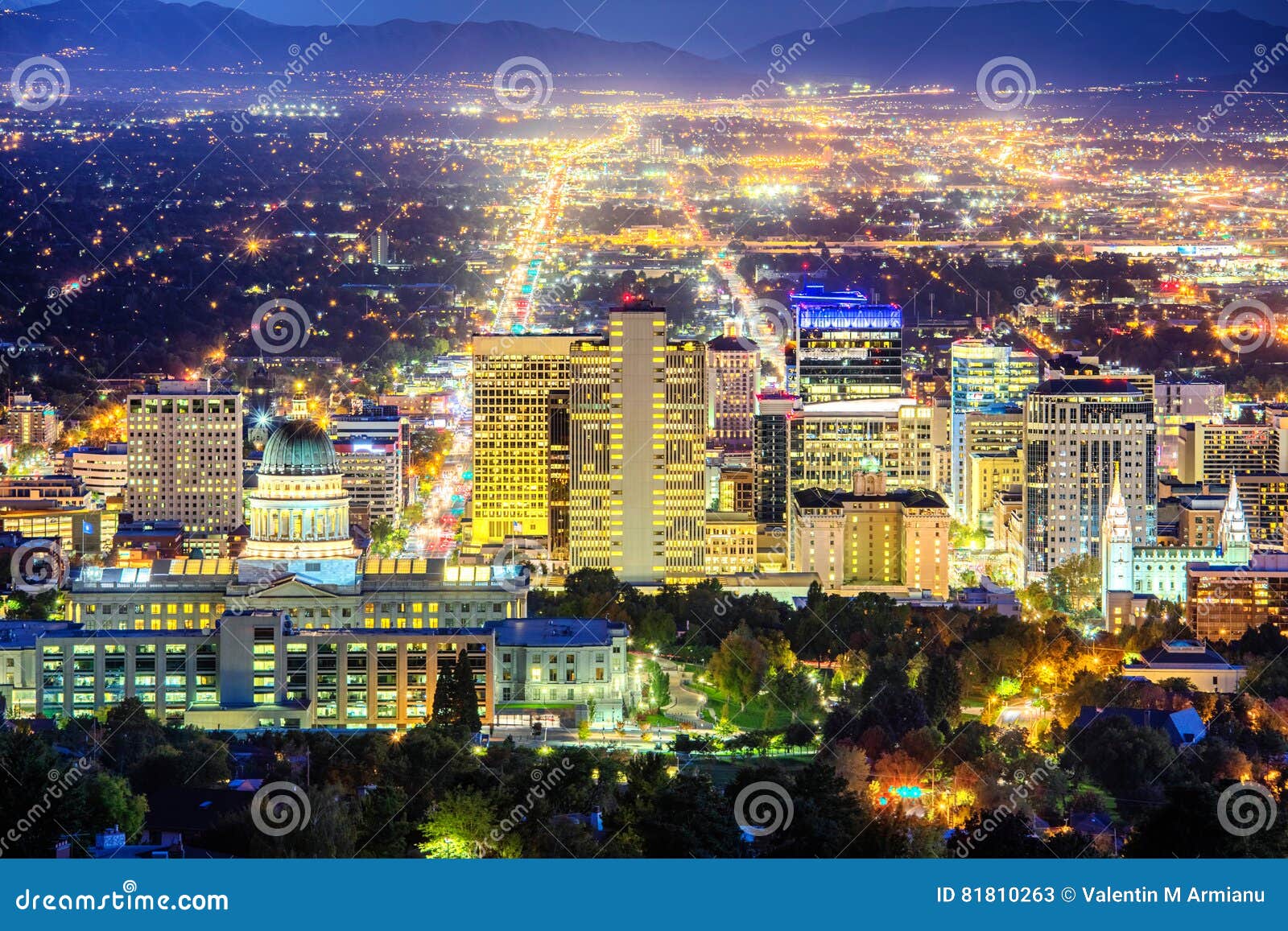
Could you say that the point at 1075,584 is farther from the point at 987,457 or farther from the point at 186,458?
the point at 186,458

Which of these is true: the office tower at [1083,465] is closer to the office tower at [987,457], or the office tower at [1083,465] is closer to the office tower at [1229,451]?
the office tower at [987,457]

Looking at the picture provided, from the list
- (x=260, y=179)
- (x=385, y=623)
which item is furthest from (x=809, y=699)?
(x=260, y=179)

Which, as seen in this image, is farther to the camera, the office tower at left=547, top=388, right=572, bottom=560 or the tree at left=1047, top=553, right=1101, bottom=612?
the office tower at left=547, top=388, right=572, bottom=560

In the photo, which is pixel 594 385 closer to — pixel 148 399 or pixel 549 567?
pixel 549 567

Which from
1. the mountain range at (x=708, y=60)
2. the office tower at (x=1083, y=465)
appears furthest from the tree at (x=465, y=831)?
the mountain range at (x=708, y=60)

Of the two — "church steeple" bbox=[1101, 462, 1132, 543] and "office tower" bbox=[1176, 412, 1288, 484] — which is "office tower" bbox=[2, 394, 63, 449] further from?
"church steeple" bbox=[1101, 462, 1132, 543]

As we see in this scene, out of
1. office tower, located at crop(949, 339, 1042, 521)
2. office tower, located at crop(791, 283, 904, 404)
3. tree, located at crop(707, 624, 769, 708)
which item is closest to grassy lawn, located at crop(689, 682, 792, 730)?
tree, located at crop(707, 624, 769, 708)
